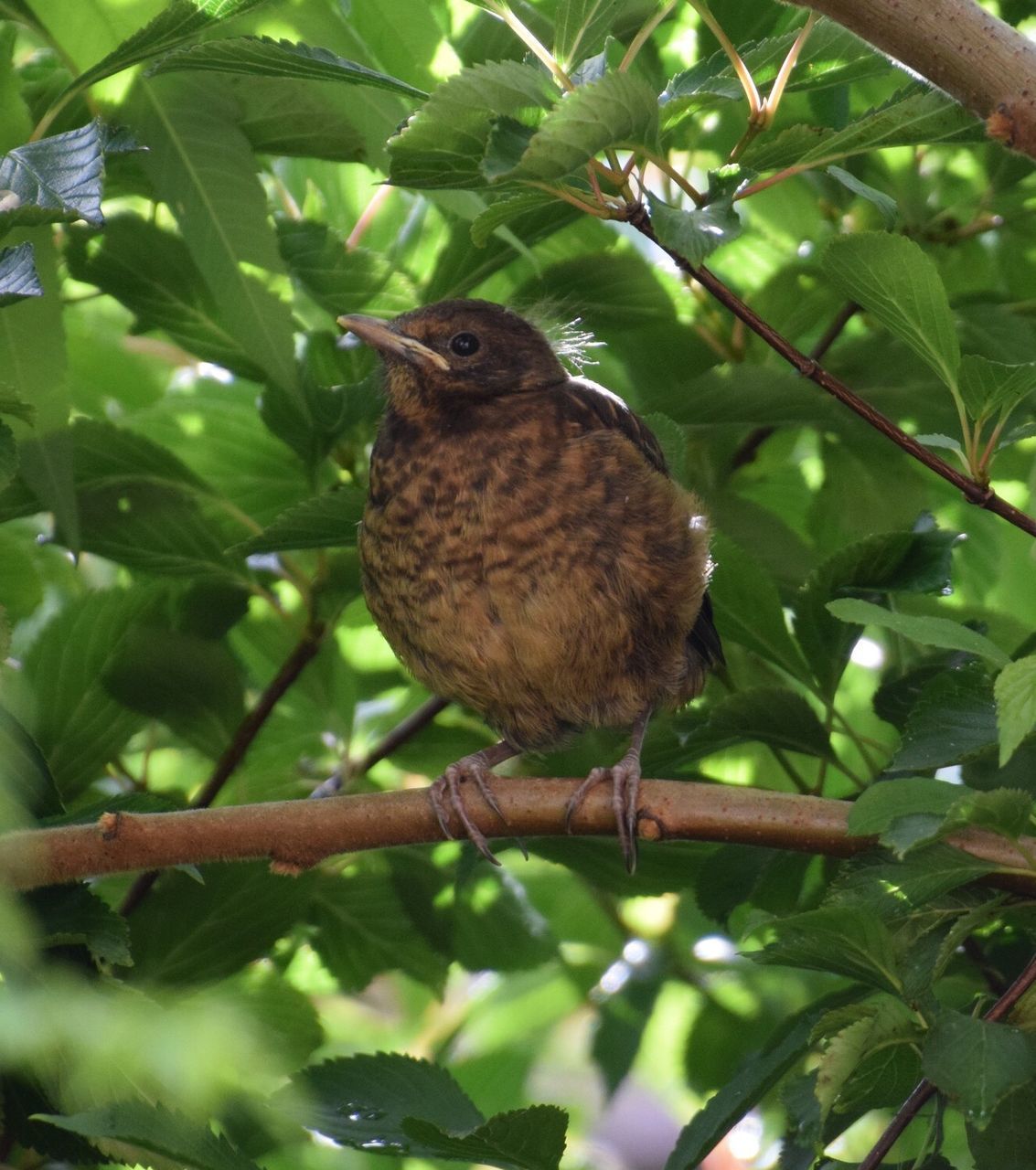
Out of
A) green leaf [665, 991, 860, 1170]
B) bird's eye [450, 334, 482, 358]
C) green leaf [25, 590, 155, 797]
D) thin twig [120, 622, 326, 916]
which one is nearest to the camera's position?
green leaf [665, 991, 860, 1170]

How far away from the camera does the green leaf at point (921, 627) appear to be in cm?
126

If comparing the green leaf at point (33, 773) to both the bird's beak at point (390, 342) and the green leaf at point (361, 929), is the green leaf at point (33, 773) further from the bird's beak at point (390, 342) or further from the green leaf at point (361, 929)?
the bird's beak at point (390, 342)

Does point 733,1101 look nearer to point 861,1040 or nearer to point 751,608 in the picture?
point 861,1040

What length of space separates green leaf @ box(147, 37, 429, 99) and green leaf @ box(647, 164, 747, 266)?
32 cm

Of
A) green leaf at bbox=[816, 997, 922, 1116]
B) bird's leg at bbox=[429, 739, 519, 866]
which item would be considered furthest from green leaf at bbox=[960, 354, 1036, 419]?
bird's leg at bbox=[429, 739, 519, 866]

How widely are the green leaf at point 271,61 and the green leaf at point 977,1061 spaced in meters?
0.99

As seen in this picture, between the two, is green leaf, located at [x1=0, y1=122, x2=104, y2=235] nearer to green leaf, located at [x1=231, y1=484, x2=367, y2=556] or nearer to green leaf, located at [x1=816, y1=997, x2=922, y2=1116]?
green leaf, located at [x1=231, y1=484, x2=367, y2=556]

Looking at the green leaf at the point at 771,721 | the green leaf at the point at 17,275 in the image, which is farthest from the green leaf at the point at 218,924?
the green leaf at the point at 17,275

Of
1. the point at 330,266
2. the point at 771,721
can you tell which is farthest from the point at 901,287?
the point at 330,266

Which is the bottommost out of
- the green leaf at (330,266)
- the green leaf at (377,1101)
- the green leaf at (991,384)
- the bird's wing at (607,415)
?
the green leaf at (377,1101)

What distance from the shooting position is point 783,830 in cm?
149

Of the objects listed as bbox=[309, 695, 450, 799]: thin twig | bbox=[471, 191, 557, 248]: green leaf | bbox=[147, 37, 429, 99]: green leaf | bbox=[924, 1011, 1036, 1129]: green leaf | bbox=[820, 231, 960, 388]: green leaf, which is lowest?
bbox=[309, 695, 450, 799]: thin twig

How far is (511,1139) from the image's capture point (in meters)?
1.24

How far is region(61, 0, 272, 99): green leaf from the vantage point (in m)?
1.42
